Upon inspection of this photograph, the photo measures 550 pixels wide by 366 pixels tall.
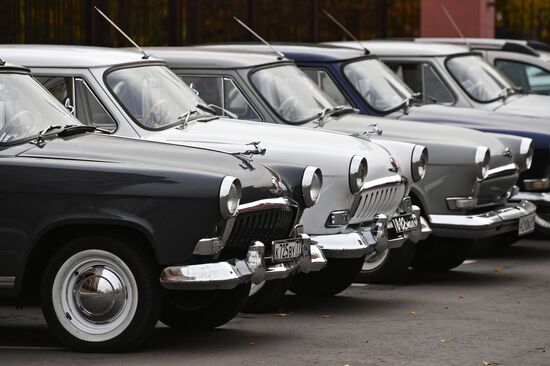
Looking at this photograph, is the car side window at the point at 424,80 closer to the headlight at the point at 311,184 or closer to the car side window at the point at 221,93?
the car side window at the point at 221,93

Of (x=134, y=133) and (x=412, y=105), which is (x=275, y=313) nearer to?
(x=134, y=133)

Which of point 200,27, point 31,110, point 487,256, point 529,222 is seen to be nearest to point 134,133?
point 31,110

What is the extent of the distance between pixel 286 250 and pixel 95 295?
1.26 metres

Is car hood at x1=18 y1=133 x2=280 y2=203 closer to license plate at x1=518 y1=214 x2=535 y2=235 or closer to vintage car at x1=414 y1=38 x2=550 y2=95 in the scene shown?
license plate at x1=518 y1=214 x2=535 y2=235

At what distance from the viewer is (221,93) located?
39.7 ft

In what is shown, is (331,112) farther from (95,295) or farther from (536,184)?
(95,295)

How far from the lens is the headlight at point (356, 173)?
33.6 feet

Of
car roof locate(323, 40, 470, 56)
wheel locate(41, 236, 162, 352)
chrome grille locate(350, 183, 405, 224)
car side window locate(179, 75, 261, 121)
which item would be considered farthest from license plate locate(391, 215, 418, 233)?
car roof locate(323, 40, 470, 56)

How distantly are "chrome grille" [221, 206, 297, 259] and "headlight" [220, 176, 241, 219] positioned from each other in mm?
162

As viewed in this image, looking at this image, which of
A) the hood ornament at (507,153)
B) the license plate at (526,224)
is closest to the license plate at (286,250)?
the license plate at (526,224)

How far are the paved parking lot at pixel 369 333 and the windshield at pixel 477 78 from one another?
4.17 metres

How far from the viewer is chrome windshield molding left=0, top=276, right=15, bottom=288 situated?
823 centimetres

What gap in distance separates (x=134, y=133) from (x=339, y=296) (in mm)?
2055

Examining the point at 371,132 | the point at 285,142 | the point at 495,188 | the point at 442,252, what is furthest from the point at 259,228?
the point at 495,188
